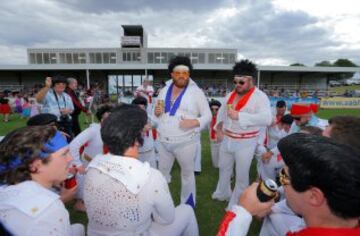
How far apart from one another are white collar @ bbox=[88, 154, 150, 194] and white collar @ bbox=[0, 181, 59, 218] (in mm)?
372

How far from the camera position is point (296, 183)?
1.22 m

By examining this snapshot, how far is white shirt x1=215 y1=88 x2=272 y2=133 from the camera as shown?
3576 mm

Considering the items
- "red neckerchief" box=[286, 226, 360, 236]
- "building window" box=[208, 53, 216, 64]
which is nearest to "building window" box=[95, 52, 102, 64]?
"building window" box=[208, 53, 216, 64]

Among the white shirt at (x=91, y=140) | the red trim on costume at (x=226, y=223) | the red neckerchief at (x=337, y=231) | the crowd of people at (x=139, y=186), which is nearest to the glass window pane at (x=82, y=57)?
the white shirt at (x=91, y=140)

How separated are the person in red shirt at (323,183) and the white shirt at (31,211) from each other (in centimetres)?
125

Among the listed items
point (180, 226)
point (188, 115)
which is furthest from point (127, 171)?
point (188, 115)

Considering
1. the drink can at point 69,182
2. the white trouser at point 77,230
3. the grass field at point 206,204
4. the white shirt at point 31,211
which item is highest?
the white shirt at point 31,211

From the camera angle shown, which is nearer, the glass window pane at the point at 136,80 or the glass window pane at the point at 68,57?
the glass window pane at the point at 136,80

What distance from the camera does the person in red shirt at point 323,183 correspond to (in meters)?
1.07

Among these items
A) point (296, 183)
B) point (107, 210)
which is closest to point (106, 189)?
point (107, 210)

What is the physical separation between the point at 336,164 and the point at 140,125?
1.26 m

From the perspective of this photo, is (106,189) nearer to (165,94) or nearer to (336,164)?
(336,164)

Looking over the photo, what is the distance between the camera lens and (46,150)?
167 cm

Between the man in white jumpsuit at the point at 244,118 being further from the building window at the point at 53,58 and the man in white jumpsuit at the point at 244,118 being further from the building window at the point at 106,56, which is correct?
the building window at the point at 53,58
